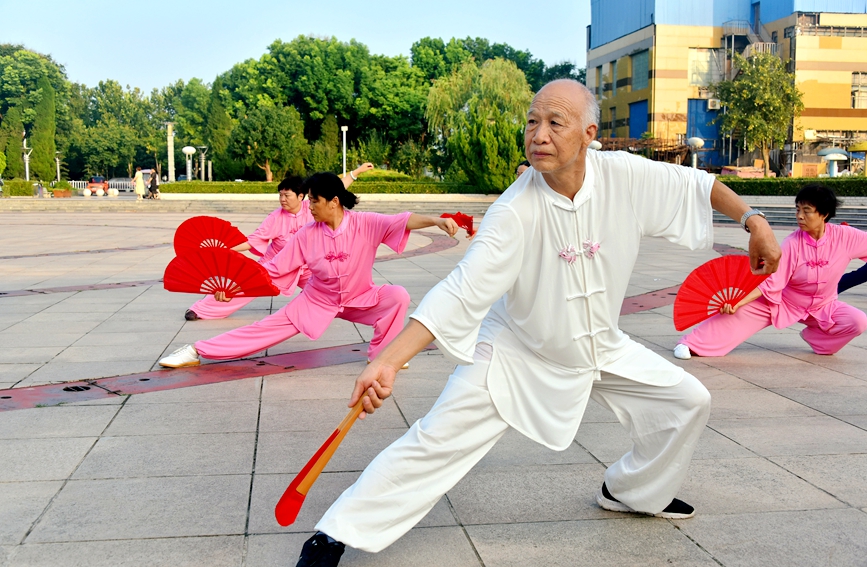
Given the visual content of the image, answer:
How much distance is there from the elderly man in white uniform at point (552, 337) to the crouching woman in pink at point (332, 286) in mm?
2506

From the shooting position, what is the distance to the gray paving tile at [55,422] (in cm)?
412

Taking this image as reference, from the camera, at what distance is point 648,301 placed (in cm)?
901

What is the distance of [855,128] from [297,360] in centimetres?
4957

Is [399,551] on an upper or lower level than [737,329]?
lower

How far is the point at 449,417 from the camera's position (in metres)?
2.60

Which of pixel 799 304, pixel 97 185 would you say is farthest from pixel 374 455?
pixel 97 185

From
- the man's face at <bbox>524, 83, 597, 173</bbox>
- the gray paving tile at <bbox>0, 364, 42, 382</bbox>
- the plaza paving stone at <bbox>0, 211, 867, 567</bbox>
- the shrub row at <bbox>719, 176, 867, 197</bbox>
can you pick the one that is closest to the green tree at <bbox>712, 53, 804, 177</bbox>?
the shrub row at <bbox>719, 176, 867, 197</bbox>

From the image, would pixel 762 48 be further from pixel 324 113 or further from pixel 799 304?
pixel 799 304

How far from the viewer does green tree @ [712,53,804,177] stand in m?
41.3

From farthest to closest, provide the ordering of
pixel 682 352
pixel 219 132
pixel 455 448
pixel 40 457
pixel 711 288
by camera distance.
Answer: pixel 219 132 < pixel 682 352 < pixel 711 288 < pixel 40 457 < pixel 455 448

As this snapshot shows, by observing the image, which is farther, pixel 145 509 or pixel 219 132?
pixel 219 132

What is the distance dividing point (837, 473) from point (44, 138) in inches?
2486

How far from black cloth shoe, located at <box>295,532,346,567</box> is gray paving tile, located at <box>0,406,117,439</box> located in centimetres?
205

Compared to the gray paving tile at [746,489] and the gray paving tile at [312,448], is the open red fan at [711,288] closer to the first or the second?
the gray paving tile at [746,489]
